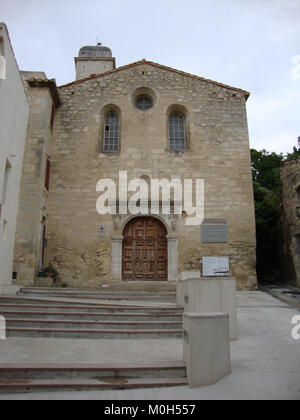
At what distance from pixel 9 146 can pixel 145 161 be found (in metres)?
5.50

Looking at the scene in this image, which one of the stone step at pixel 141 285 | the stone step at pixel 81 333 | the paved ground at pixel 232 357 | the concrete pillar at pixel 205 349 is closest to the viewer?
the paved ground at pixel 232 357

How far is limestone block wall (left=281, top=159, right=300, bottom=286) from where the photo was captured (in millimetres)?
14859

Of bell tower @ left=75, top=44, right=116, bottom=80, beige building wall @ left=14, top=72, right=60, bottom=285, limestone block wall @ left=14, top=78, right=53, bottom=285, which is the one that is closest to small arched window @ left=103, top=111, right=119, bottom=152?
beige building wall @ left=14, top=72, right=60, bottom=285

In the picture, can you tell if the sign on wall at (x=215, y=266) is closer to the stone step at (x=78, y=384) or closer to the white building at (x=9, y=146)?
the white building at (x=9, y=146)

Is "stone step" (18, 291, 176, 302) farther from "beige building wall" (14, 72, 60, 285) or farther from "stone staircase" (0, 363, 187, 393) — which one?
"stone staircase" (0, 363, 187, 393)

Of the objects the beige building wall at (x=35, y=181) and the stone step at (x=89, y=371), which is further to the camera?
the beige building wall at (x=35, y=181)

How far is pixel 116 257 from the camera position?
40.7 feet

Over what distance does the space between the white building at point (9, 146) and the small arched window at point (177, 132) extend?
6090 millimetres

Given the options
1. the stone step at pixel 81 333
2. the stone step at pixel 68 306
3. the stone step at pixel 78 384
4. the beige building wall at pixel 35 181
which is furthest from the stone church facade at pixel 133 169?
the stone step at pixel 78 384

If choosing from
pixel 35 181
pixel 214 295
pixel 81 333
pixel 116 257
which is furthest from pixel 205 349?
pixel 35 181

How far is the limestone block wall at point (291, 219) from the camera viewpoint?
14.9 metres

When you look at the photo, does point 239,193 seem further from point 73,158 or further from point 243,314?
point 73,158

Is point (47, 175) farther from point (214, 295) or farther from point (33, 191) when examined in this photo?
point (214, 295)

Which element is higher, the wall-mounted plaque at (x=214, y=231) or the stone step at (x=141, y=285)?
the wall-mounted plaque at (x=214, y=231)
